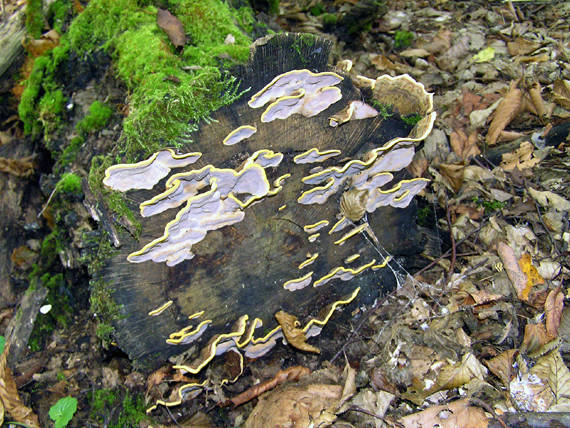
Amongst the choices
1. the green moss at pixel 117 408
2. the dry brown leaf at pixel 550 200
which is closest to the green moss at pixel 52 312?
the green moss at pixel 117 408

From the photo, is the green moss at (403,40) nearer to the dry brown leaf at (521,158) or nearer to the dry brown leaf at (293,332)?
the dry brown leaf at (521,158)

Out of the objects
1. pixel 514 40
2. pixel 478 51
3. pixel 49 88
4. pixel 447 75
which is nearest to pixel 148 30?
pixel 49 88

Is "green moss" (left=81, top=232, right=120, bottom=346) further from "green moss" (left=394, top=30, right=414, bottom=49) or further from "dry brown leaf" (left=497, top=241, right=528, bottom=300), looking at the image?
"green moss" (left=394, top=30, right=414, bottom=49)

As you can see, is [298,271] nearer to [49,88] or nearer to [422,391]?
[422,391]

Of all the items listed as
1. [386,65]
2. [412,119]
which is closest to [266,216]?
[412,119]

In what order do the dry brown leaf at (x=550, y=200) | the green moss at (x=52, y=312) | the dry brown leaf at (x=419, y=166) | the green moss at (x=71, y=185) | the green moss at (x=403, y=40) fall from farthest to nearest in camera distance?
the green moss at (x=403, y=40) → the dry brown leaf at (x=419, y=166) → the green moss at (x=52, y=312) → the dry brown leaf at (x=550, y=200) → the green moss at (x=71, y=185)

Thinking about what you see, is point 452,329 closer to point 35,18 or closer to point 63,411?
point 63,411
